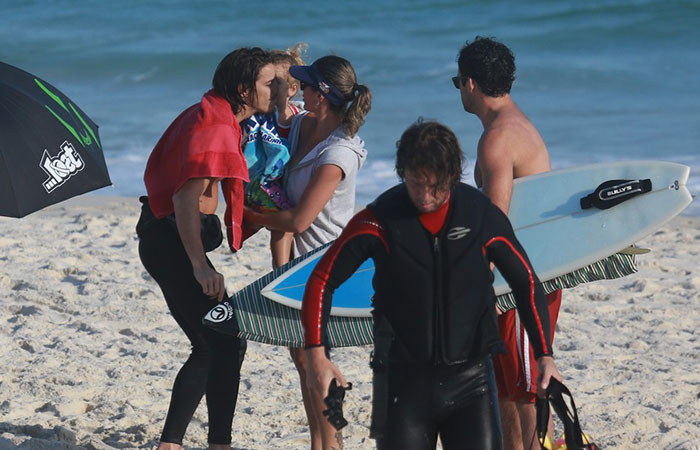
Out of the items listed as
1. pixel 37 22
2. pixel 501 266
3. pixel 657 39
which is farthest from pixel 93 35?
pixel 501 266

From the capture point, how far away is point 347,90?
3.37 meters

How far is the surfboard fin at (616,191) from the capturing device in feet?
12.0

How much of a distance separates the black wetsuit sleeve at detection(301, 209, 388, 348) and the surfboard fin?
1.48 meters

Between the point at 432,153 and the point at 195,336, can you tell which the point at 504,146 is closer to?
the point at 432,153

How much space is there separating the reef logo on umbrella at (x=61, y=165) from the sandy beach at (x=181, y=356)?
1.12 metres

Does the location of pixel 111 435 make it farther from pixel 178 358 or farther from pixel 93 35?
pixel 93 35

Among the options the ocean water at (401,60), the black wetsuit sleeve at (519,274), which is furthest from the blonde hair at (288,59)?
the ocean water at (401,60)

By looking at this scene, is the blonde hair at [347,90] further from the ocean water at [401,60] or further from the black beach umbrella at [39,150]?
the ocean water at [401,60]

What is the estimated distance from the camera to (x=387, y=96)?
14125 millimetres

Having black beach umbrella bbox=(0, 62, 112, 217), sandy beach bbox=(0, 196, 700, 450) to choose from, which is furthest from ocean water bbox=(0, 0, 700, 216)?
black beach umbrella bbox=(0, 62, 112, 217)

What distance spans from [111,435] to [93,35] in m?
16.2

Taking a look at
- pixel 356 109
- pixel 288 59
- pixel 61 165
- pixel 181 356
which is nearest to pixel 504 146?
pixel 356 109

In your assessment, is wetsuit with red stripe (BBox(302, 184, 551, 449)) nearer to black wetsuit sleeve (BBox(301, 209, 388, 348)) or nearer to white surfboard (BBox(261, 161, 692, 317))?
black wetsuit sleeve (BBox(301, 209, 388, 348))

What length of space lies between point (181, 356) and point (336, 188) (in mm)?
1959
